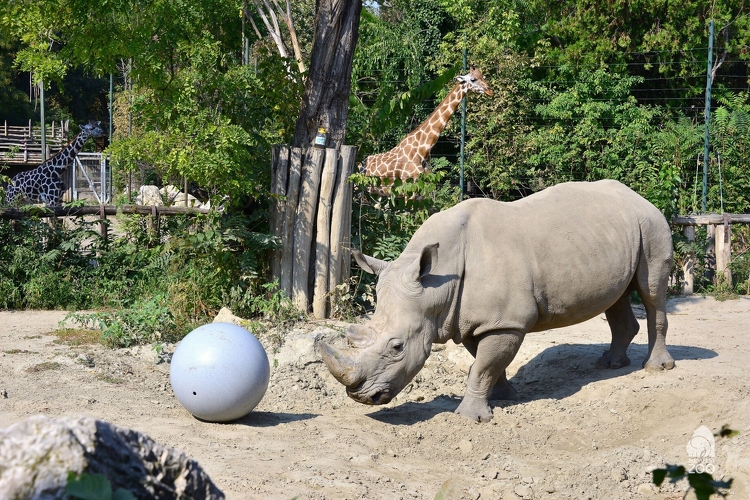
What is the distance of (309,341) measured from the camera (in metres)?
8.30

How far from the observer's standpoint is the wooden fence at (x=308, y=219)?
9609 millimetres

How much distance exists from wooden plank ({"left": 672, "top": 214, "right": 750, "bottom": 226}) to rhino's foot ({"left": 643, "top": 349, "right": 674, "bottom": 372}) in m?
5.19

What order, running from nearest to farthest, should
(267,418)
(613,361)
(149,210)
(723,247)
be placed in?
(267,418) < (613,361) < (149,210) < (723,247)

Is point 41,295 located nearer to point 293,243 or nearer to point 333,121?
point 293,243

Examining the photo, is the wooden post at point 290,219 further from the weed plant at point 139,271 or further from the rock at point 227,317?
the rock at point 227,317

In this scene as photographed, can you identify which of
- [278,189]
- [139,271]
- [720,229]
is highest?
[278,189]

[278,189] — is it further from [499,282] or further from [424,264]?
[499,282]

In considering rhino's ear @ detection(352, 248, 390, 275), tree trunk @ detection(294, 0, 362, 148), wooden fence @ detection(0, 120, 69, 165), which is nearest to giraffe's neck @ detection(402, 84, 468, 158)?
tree trunk @ detection(294, 0, 362, 148)

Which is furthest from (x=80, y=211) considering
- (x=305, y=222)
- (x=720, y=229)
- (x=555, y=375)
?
(x=720, y=229)

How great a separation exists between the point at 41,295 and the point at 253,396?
551 cm

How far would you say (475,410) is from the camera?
675cm

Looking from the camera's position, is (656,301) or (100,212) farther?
(100,212)

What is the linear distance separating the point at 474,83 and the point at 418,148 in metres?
1.44

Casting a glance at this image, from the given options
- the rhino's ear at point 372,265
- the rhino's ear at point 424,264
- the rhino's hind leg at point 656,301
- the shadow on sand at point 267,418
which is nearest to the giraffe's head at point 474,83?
the rhino's hind leg at point 656,301
